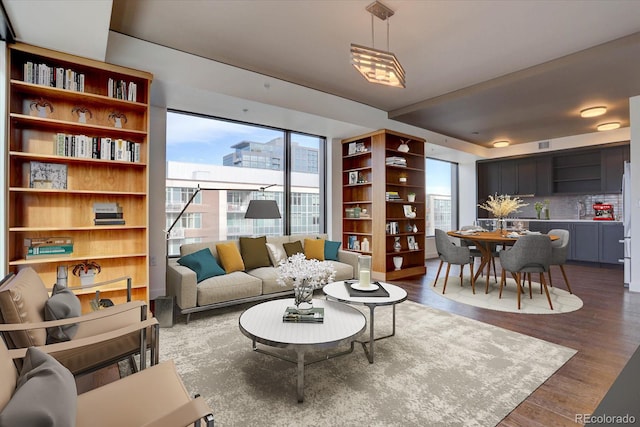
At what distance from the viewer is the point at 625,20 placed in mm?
2924

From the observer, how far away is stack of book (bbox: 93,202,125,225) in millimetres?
3162

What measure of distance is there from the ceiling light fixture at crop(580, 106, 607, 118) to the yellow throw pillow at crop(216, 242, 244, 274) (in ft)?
19.6

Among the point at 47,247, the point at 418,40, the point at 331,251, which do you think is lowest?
the point at 331,251

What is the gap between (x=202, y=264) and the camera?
3545mm

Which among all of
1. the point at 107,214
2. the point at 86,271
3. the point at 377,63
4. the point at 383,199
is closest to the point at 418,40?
the point at 377,63

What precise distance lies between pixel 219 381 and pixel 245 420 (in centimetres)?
49

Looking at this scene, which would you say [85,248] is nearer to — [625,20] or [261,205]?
[261,205]

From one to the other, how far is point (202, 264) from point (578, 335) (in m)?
3.79

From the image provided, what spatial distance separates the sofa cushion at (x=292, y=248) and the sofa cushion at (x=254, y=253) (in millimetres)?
289

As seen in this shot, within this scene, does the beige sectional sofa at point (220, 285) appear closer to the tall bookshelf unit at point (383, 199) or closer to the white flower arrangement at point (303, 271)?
the white flower arrangement at point (303, 271)

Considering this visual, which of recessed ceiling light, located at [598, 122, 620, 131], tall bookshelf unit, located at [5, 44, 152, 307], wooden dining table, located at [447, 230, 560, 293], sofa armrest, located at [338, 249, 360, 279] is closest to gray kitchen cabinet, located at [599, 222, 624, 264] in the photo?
recessed ceiling light, located at [598, 122, 620, 131]

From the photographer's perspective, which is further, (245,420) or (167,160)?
(167,160)

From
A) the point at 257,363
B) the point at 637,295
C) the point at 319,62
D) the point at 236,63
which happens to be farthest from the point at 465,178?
the point at 257,363

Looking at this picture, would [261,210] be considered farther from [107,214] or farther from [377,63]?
[377,63]
